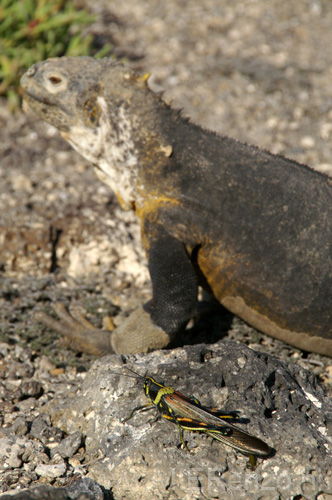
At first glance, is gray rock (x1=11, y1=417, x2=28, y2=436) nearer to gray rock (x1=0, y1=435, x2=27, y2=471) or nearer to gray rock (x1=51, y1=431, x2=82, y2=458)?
gray rock (x1=0, y1=435, x2=27, y2=471)

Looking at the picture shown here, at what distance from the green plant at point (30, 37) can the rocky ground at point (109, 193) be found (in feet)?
1.48

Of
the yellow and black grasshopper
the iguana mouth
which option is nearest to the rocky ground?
the yellow and black grasshopper

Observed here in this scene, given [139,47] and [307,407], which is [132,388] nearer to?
[307,407]

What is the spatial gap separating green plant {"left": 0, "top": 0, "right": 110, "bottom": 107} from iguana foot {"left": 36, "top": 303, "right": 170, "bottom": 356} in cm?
291

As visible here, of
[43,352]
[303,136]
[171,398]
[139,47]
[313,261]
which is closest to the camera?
[171,398]

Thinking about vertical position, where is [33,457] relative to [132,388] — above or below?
below

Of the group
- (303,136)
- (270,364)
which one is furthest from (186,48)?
(270,364)

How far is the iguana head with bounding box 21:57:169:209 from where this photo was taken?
365 cm

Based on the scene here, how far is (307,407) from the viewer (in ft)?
8.74

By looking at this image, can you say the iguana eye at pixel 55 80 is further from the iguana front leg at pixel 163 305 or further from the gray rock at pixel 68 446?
the gray rock at pixel 68 446

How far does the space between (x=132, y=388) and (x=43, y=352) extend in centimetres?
115

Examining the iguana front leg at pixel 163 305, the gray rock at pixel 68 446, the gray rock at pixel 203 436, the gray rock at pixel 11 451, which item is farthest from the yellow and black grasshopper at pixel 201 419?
the iguana front leg at pixel 163 305

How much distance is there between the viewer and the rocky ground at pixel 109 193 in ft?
9.21

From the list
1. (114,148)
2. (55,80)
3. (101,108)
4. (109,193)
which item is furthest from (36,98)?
(109,193)
